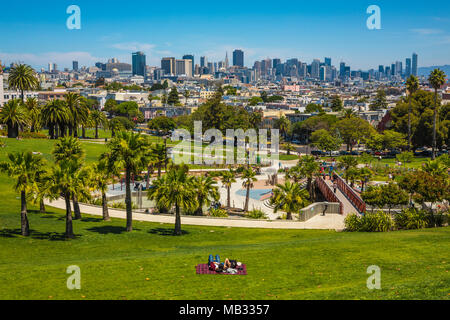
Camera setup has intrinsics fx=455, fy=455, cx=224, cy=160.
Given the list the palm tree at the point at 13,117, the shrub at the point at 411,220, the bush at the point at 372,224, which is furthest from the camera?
the palm tree at the point at 13,117

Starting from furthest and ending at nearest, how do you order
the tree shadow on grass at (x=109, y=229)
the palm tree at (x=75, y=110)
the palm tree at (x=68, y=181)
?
the palm tree at (x=75, y=110), the tree shadow on grass at (x=109, y=229), the palm tree at (x=68, y=181)

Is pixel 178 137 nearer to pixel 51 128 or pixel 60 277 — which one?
pixel 51 128

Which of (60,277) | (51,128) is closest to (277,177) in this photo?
(51,128)

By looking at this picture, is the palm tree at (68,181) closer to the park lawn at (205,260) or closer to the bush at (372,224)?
the park lawn at (205,260)

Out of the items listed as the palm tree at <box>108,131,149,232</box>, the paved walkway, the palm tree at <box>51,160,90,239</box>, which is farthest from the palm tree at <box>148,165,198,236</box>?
the paved walkway

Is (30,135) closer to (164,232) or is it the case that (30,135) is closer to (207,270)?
(164,232)

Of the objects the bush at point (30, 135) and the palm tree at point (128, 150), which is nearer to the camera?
the palm tree at point (128, 150)

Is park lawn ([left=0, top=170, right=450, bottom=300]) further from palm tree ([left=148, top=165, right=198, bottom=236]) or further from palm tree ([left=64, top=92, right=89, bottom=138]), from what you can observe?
palm tree ([left=64, top=92, right=89, bottom=138])

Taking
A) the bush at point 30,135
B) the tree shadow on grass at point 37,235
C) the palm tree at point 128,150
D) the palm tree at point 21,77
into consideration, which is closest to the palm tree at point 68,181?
the tree shadow on grass at point 37,235
